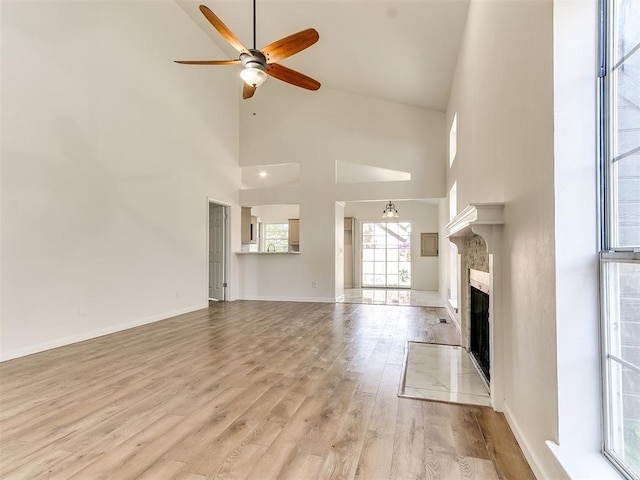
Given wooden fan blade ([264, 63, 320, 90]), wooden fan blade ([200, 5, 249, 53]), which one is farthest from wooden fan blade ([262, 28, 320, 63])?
wooden fan blade ([200, 5, 249, 53])

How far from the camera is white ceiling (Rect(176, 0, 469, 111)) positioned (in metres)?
3.89

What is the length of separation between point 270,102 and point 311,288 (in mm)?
4084

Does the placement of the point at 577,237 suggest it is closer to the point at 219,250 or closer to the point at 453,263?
the point at 453,263

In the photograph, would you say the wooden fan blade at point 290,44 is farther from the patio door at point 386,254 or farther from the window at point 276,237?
the window at point 276,237

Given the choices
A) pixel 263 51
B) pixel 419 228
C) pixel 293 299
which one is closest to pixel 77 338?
pixel 263 51

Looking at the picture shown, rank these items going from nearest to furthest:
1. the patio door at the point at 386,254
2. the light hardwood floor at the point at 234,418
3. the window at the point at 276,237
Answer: the light hardwood floor at the point at 234,418, the patio door at the point at 386,254, the window at the point at 276,237

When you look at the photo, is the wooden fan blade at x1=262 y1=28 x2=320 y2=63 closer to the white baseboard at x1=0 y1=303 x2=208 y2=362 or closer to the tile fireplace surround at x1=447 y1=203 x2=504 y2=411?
the tile fireplace surround at x1=447 y1=203 x2=504 y2=411

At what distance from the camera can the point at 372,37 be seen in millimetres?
4453

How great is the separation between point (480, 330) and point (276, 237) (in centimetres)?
813

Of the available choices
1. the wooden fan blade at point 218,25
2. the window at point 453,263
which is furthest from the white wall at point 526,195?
the window at point 453,263

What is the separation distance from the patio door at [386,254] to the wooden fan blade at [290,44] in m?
7.22

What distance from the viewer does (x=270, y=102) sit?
23.5 feet

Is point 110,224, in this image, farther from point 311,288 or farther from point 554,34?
point 554,34

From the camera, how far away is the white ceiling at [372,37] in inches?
153
